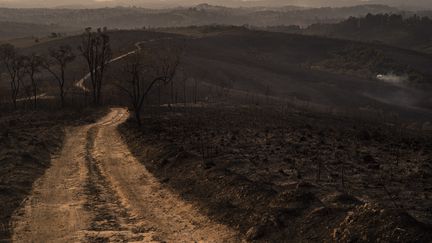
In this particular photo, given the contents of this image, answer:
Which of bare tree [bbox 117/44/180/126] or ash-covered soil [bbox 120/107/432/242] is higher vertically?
ash-covered soil [bbox 120/107/432/242]

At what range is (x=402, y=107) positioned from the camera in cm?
14175

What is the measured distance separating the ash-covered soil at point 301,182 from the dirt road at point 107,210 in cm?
100

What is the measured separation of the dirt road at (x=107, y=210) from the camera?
1944cm

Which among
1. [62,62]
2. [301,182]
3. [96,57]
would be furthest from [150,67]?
[301,182]

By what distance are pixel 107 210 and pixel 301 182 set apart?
8.93 meters

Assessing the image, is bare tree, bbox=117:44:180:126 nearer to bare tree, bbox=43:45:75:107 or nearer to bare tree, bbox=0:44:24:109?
bare tree, bbox=43:45:75:107

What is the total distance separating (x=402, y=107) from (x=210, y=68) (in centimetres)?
5964

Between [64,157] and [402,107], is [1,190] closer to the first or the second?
[64,157]

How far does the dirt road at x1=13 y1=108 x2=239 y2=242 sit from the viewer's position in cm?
1944

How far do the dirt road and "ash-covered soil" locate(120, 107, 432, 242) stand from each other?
1003 mm

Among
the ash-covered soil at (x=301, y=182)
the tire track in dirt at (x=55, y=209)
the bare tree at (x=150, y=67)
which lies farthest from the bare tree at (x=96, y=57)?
the tire track in dirt at (x=55, y=209)

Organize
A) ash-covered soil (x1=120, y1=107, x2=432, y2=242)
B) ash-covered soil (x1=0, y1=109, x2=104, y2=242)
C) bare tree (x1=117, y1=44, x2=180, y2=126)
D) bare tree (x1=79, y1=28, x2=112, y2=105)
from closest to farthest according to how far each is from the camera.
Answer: ash-covered soil (x1=120, y1=107, x2=432, y2=242), ash-covered soil (x1=0, y1=109, x2=104, y2=242), bare tree (x1=79, y1=28, x2=112, y2=105), bare tree (x1=117, y1=44, x2=180, y2=126)

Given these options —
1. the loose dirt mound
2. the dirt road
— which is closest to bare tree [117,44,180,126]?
the dirt road

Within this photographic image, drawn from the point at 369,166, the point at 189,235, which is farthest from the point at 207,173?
the point at 369,166
